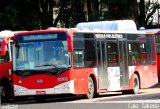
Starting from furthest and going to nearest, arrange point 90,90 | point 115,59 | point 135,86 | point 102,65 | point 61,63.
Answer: point 135,86 → point 115,59 → point 102,65 → point 90,90 → point 61,63

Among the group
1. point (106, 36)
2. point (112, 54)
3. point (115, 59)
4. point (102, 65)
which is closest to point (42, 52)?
point (102, 65)

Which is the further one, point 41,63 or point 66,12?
point 66,12

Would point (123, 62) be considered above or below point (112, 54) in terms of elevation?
below

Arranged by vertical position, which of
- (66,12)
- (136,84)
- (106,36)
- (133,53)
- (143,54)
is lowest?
(136,84)

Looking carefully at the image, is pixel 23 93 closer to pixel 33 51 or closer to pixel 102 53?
pixel 33 51

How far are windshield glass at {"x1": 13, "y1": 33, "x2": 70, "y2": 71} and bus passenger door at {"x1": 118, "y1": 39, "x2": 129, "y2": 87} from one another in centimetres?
435

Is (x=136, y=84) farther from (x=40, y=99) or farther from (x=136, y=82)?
(x=40, y=99)

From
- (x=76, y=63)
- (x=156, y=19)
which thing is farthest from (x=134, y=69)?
(x=156, y=19)

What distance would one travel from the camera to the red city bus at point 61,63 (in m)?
21.9

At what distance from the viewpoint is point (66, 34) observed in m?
21.9

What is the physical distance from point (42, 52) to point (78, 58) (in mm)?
1397

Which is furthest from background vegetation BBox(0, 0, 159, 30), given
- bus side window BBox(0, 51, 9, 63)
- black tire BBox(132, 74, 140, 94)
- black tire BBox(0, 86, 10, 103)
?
black tire BBox(0, 86, 10, 103)

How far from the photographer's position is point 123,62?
25.8m

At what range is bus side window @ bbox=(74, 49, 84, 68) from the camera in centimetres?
2225
